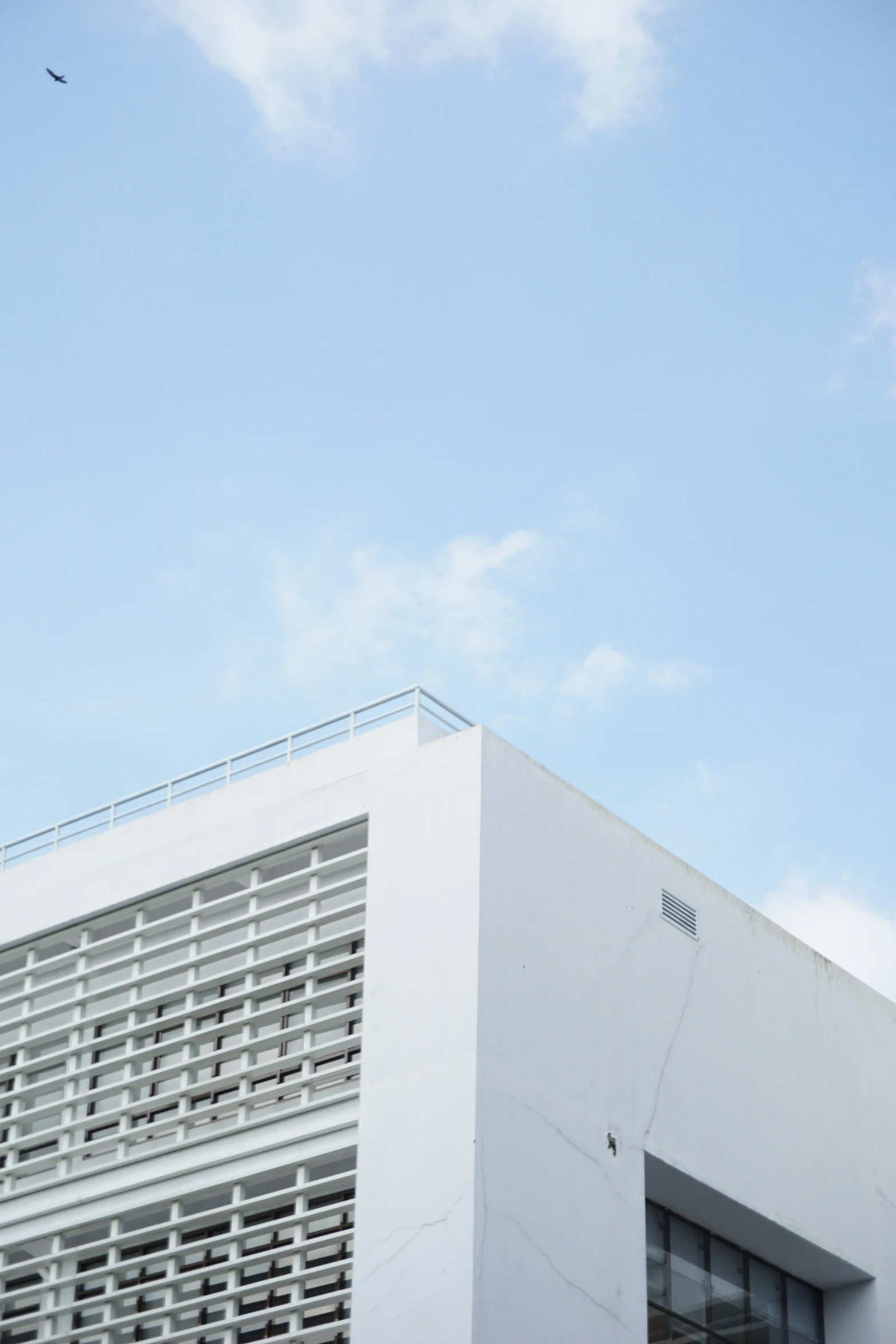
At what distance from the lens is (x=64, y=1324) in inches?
770

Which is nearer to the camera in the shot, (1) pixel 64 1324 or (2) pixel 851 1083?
A: (1) pixel 64 1324

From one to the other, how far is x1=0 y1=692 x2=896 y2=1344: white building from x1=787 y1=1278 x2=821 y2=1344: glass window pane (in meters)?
0.05

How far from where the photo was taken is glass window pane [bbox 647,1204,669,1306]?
A: 19.6 metres

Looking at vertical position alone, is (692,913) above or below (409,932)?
above

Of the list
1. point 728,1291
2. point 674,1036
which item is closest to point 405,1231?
point 674,1036

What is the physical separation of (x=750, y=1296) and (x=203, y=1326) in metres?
6.91

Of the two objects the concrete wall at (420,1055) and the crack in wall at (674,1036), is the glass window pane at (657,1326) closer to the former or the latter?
the crack in wall at (674,1036)

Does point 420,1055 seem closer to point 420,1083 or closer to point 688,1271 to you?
point 420,1083

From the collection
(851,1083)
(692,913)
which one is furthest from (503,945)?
(851,1083)

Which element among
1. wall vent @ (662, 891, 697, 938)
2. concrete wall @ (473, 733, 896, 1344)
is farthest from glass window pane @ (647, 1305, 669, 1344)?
wall vent @ (662, 891, 697, 938)

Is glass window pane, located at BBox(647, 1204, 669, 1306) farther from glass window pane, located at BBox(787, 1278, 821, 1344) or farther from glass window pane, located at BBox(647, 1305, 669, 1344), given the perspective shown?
glass window pane, located at BBox(787, 1278, 821, 1344)

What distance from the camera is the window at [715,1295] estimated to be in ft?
65.0

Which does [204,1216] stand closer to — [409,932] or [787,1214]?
[409,932]

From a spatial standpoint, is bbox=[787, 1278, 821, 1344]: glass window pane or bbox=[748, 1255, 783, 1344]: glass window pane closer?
bbox=[748, 1255, 783, 1344]: glass window pane
